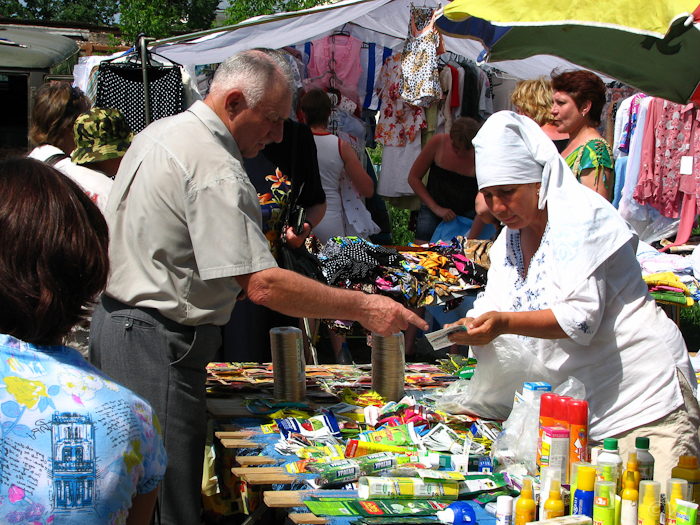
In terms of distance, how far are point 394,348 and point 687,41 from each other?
5.60 feet

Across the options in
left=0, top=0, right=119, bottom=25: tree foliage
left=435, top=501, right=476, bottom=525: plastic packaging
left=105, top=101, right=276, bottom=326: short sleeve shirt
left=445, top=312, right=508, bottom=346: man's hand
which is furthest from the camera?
left=0, top=0, right=119, bottom=25: tree foliage

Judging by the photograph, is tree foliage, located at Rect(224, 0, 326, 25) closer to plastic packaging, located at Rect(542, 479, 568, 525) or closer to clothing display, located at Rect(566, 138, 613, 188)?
clothing display, located at Rect(566, 138, 613, 188)

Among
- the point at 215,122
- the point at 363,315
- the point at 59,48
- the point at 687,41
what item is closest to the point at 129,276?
the point at 215,122

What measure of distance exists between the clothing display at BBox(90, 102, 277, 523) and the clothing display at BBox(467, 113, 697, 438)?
909 millimetres

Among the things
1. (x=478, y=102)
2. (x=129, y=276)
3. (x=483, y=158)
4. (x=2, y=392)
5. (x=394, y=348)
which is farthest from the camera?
(x=478, y=102)

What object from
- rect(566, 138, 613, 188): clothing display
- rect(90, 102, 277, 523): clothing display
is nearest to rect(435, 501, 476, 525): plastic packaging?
rect(90, 102, 277, 523): clothing display

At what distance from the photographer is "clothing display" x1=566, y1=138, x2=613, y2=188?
3816 millimetres

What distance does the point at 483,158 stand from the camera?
241cm

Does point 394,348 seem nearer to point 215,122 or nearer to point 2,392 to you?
point 215,122

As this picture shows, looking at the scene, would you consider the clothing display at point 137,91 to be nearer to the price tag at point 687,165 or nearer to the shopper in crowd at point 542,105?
the shopper in crowd at point 542,105

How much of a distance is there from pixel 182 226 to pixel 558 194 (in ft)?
4.09

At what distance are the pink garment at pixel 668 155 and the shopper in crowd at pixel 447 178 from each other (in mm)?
2582

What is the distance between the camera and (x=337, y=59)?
6.83 meters

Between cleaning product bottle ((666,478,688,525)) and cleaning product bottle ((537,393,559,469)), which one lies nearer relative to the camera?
cleaning product bottle ((666,478,688,525))
